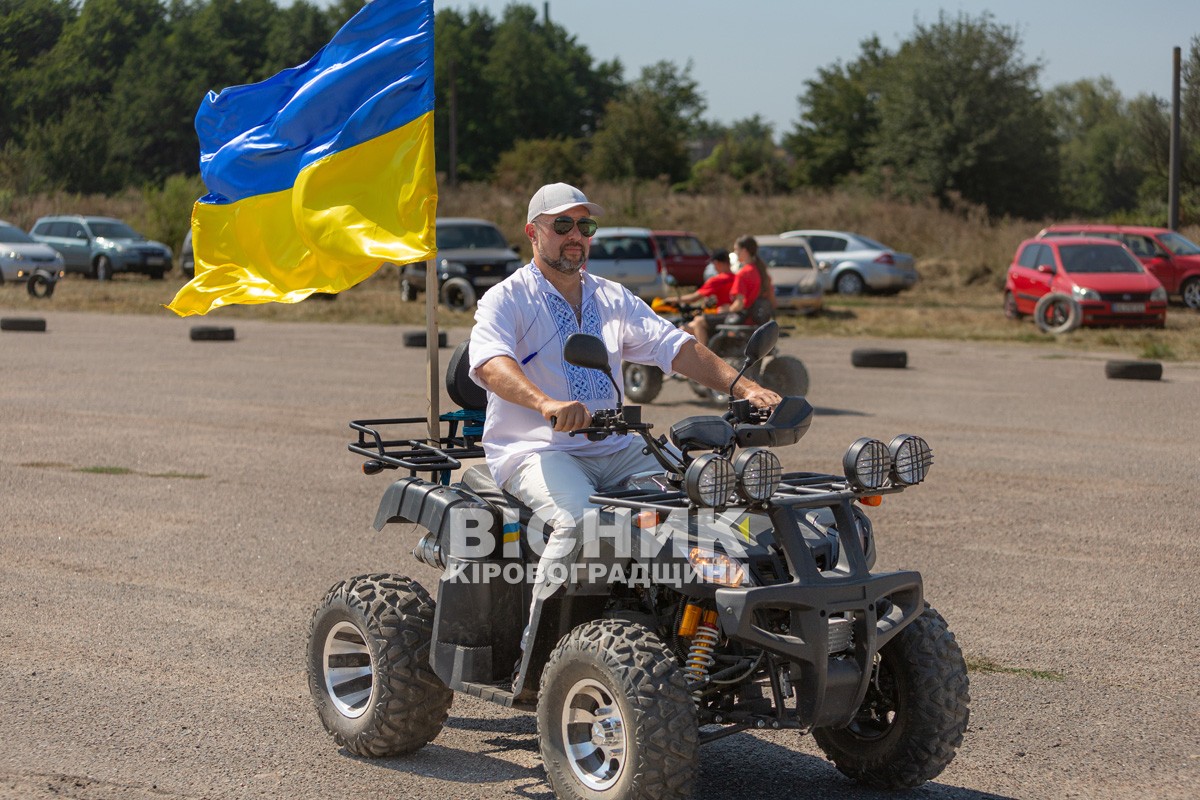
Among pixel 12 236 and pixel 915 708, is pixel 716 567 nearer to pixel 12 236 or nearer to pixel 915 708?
pixel 915 708

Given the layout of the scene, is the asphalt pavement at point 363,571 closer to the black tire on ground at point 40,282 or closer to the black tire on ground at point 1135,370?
the black tire on ground at point 1135,370

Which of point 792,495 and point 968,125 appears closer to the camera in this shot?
point 792,495

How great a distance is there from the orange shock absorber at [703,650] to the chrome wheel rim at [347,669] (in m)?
1.35

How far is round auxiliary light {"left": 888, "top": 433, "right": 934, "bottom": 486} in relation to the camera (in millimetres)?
4445

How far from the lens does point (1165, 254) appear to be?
30.3 metres

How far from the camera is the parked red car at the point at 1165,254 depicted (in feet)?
98.1

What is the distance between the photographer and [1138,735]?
213 inches

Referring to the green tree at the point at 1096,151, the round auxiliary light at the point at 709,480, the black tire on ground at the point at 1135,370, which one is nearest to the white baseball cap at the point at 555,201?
the round auxiliary light at the point at 709,480

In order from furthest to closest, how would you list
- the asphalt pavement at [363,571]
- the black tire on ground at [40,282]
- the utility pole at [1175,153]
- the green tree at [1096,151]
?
1. the green tree at [1096,151]
2. the utility pole at [1175,153]
3. the black tire on ground at [40,282]
4. the asphalt pavement at [363,571]

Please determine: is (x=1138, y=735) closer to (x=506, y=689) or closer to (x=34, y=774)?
(x=506, y=689)

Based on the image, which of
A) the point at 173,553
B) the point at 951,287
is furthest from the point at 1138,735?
the point at 951,287

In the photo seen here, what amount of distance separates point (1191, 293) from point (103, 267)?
2626 cm

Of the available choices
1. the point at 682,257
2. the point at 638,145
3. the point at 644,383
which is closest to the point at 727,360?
the point at 644,383

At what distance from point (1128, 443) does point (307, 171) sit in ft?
30.1
